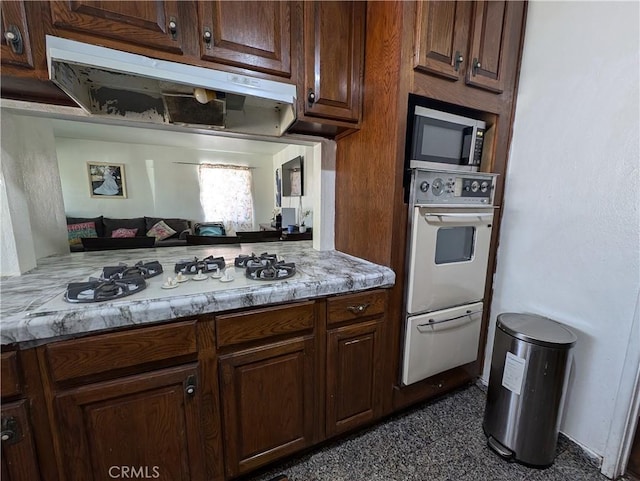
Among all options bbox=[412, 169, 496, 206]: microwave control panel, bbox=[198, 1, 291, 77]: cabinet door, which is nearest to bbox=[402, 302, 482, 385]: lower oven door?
bbox=[412, 169, 496, 206]: microwave control panel

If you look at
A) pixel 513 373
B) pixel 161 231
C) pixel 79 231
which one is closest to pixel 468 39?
pixel 513 373

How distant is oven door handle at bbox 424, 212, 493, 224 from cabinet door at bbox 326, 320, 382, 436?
584mm

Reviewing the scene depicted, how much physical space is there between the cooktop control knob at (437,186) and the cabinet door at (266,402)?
3.07 ft

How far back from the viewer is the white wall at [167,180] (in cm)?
190

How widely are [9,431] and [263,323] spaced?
752mm

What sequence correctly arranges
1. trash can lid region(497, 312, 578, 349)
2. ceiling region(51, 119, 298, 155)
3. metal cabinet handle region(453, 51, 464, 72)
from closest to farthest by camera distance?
trash can lid region(497, 312, 578, 349)
metal cabinet handle region(453, 51, 464, 72)
ceiling region(51, 119, 298, 155)

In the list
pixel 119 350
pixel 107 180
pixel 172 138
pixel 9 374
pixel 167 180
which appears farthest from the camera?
pixel 167 180

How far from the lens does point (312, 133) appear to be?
158 cm

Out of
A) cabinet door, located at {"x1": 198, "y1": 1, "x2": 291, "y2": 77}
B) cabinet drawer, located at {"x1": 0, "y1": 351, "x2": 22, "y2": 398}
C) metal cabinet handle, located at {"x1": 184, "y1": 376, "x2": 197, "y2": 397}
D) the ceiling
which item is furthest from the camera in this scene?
the ceiling

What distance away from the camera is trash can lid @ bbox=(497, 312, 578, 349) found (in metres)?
1.16

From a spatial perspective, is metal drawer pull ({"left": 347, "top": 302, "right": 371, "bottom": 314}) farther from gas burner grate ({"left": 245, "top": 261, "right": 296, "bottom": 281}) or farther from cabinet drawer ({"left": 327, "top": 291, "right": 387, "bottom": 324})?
gas burner grate ({"left": 245, "top": 261, "right": 296, "bottom": 281})

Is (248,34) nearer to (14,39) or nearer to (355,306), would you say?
(14,39)

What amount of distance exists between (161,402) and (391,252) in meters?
1.11

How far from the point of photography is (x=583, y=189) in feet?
4.10
